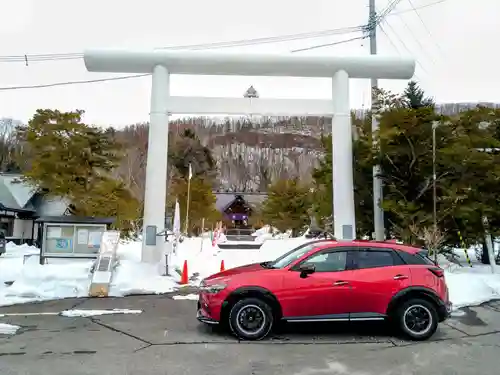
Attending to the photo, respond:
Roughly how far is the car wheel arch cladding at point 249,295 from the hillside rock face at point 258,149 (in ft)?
358

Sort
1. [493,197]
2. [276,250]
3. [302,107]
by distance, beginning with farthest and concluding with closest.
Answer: [276,250]
[302,107]
[493,197]

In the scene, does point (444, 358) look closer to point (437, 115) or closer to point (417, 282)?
point (417, 282)

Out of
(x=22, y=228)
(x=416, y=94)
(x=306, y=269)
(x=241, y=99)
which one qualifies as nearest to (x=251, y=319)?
(x=306, y=269)

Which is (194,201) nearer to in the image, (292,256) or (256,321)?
(292,256)

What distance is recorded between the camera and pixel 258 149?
524 feet

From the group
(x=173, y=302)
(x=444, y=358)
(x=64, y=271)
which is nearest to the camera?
(x=444, y=358)

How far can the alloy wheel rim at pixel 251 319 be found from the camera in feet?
23.1

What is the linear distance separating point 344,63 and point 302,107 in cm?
211

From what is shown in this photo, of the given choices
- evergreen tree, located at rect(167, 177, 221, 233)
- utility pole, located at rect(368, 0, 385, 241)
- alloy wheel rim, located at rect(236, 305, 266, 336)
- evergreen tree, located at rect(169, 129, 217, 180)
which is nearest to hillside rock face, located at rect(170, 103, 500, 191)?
evergreen tree, located at rect(169, 129, 217, 180)

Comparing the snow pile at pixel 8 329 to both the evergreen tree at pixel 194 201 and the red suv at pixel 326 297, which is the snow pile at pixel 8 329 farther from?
the evergreen tree at pixel 194 201

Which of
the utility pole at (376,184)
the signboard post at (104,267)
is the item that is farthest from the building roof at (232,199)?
the signboard post at (104,267)

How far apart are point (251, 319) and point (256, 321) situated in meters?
0.08

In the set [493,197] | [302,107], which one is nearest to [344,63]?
[302,107]

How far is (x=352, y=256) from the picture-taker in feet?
24.7
